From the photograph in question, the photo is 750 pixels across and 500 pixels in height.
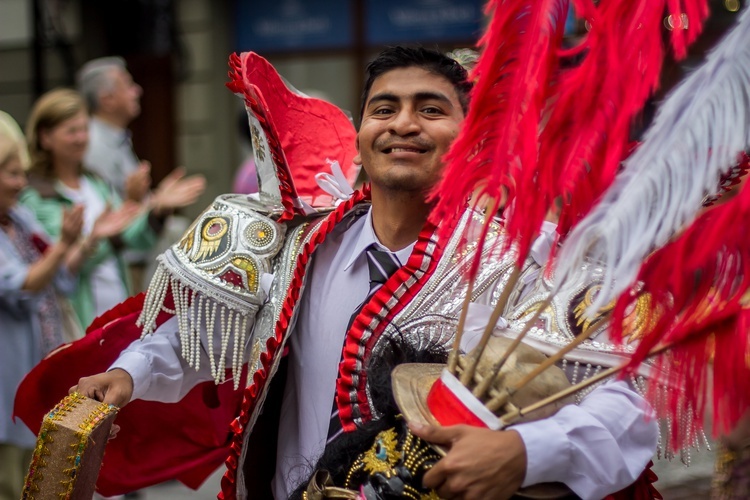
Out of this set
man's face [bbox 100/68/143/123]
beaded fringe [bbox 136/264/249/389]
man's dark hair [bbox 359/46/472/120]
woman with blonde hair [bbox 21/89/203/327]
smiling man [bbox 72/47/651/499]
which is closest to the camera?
smiling man [bbox 72/47/651/499]

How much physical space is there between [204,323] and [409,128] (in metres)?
0.79

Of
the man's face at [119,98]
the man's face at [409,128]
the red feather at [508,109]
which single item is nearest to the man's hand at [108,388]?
the man's face at [409,128]

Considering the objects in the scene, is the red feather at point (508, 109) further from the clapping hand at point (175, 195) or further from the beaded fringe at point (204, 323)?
the clapping hand at point (175, 195)

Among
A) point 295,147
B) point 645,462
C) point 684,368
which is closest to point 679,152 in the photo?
point 684,368

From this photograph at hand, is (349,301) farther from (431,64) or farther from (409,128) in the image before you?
(431,64)

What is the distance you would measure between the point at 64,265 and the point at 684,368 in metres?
3.47

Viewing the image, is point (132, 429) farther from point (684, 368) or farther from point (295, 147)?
point (684, 368)

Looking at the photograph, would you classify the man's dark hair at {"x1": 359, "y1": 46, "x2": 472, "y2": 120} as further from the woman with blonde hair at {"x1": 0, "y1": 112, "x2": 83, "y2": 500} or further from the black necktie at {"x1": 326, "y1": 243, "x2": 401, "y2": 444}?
the woman with blonde hair at {"x1": 0, "y1": 112, "x2": 83, "y2": 500}

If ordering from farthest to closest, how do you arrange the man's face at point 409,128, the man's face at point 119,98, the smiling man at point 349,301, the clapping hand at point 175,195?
the man's face at point 119,98 → the clapping hand at point 175,195 → the man's face at point 409,128 → the smiling man at point 349,301

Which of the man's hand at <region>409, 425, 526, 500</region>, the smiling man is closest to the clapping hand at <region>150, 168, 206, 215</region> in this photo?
the smiling man

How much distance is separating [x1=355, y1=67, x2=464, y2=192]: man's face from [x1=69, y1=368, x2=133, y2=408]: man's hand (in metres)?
0.80

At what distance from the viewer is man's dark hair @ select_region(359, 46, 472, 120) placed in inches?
107

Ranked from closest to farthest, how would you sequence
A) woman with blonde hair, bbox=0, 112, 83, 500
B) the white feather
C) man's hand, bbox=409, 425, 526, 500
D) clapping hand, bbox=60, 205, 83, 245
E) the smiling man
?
the white feather
man's hand, bbox=409, 425, 526, 500
the smiling man
woman with blonde hair, bbox=0, 112, 83, 500
clapping hand, bbox=60, 205, 83, 245

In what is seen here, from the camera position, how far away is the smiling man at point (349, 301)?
8.21 feet
